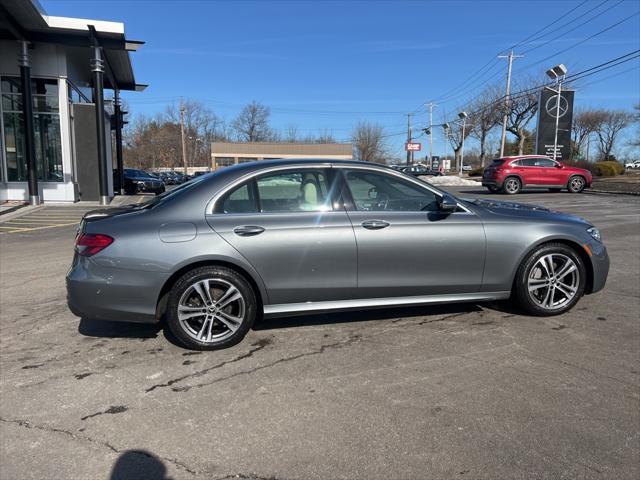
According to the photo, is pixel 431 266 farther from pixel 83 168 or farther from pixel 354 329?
pixel 83 168

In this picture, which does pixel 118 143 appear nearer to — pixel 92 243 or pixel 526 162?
pixel 526 162

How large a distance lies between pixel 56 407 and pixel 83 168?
61.9 feet

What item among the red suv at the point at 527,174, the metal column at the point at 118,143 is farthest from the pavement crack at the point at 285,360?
the metal column at the point at 118,143

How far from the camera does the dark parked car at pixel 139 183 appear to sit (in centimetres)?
2802

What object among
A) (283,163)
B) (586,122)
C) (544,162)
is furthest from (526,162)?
(586,122)

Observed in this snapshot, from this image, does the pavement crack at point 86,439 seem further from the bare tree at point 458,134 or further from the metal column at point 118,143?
the bare tree at point 458,134

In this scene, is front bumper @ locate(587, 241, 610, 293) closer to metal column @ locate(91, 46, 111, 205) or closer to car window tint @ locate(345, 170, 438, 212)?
car window tint @ locate(345, 170, 438, 212)

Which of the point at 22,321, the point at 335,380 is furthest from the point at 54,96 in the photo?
the point at 335,380

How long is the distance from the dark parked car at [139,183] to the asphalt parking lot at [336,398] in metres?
A: 24.6

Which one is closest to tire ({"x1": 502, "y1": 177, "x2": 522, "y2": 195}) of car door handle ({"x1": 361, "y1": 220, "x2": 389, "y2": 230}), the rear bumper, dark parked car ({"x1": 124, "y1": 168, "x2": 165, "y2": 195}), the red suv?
the red suv

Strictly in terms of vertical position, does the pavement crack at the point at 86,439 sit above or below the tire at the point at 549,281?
below

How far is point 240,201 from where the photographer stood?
413 cm

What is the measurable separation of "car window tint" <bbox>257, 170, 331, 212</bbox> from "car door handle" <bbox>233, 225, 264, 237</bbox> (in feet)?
0.71

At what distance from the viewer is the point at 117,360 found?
385 centimetres
